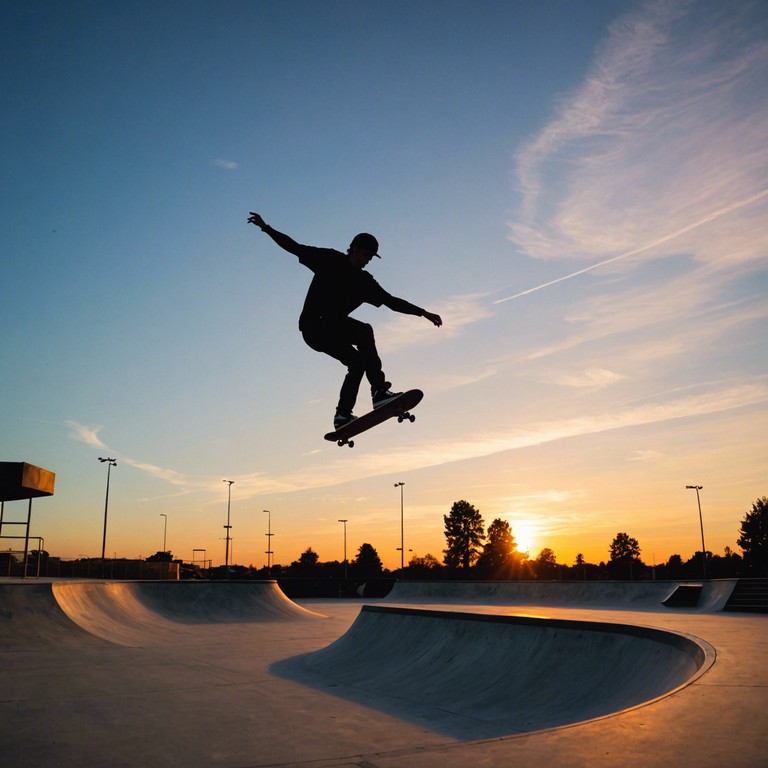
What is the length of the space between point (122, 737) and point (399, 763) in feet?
13.9

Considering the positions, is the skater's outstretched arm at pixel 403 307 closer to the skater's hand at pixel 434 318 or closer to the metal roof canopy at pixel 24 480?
the skater's hand at pixel 434 318

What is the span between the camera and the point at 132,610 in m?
21.8

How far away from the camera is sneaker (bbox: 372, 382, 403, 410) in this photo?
784 centimetres

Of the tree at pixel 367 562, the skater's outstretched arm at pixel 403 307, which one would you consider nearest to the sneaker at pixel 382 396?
the skater's outstretched arm at pixel 403 307

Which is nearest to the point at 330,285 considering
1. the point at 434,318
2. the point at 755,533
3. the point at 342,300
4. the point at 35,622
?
the point at 342,300

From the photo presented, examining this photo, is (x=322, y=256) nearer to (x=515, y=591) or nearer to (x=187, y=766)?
(x=187, y=766)

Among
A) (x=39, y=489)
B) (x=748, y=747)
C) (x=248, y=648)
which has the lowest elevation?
(x=248, y=648)

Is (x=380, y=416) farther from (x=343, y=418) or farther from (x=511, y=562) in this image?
(x=511, y=562)

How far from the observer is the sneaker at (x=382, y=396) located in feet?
25.7

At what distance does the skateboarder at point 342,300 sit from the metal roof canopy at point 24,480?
21.7 m

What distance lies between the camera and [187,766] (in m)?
6.15

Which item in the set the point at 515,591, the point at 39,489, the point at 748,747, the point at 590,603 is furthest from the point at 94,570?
the point at 748,747

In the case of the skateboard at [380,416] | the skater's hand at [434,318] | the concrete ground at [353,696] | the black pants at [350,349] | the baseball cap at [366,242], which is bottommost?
the concrete ground at [353,696]

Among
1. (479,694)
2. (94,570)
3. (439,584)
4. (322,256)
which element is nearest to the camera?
(322,256)
